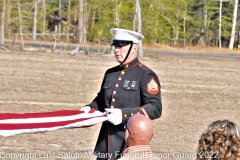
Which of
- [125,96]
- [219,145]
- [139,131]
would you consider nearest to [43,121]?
[125,96]

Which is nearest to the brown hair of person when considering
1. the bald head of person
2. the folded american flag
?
the bald head of person

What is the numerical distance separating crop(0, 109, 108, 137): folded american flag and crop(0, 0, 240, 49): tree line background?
26.6 meters

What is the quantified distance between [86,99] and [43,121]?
9.87 m

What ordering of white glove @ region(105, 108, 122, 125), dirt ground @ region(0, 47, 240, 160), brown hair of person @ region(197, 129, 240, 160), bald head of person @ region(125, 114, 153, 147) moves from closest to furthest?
1. brown hair of person @ region(197, 129, 240, 160)
2. bald head of person @ region(125, 114, 153, 147)
3. white glove @ region(105, 108, 122, 125)
4. dirt ground @ region(0, 47, 240, 160)

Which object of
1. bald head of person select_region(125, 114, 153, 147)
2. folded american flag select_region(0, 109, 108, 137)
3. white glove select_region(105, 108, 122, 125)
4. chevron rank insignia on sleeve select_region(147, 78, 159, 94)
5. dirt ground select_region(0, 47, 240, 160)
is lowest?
dirt ground select_region(0, 47, 240, 160)

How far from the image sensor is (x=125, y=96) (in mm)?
5164

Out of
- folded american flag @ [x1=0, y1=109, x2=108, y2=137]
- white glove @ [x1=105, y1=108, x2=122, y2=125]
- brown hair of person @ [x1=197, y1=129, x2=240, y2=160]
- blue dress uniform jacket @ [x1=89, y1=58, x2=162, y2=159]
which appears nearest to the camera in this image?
brown hair of person @ [x1=197, y1=129, x2=240, y2=160]

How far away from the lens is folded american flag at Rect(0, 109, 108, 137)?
526 cm

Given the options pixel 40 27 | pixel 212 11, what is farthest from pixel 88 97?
pixel 212 11

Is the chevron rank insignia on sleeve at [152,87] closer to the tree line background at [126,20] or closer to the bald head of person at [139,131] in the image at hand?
the bald head of person at [139,131]

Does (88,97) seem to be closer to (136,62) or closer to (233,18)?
(136,62)

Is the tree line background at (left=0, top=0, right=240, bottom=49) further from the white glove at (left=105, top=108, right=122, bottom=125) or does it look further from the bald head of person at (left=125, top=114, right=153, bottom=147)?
the bald head of person at (left=125, top=114, right=153, bottom=147)

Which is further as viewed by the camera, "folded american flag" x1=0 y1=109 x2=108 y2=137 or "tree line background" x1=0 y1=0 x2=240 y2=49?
"tree line background" x1=0 y1=0 x2=240 y2=49

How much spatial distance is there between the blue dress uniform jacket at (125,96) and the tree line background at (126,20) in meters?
26.7
